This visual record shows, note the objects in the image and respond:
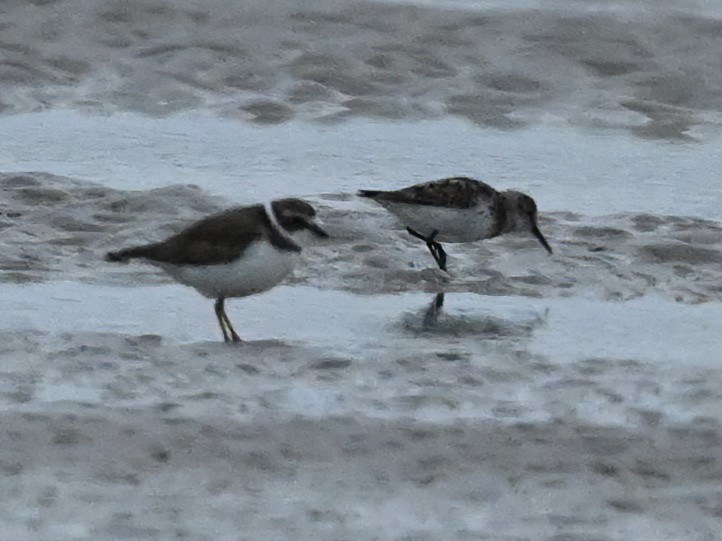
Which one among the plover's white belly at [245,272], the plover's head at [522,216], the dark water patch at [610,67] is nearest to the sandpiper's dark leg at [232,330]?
the plover's white belly at [245,272]

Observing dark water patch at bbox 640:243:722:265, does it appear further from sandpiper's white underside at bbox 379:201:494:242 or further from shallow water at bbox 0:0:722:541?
sandpiper's white underside at bbox 379:201:494:242

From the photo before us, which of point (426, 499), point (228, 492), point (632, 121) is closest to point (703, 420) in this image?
point (426, 499)

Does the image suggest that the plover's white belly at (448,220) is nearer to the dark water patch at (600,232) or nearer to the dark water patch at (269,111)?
the dark water patch at (600,232)

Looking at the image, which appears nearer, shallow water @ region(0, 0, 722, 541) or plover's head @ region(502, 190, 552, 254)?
shallow water @ region(0, 0, 722, 541)

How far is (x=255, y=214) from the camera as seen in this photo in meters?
8.24

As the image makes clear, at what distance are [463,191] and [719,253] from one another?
1519 mm

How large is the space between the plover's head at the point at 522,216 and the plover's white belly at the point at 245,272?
6.45 ft

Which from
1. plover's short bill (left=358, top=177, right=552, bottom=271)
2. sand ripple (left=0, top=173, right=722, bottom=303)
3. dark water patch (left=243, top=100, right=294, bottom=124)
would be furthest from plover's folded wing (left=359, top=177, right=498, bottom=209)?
dark water patch (left=243, top=100, right=294, bottom=124)

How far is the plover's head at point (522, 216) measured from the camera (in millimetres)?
9727

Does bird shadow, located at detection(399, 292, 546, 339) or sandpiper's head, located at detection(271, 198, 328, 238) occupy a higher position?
sandpiper's head, located at detection(271, 198, 328, 238)

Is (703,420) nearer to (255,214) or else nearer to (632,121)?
(255,214)

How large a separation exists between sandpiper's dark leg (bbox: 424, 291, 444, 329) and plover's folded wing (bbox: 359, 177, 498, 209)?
713 millimetres

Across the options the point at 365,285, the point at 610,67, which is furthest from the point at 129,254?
the point at 610,67

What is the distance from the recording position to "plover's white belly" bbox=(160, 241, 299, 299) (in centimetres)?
801
